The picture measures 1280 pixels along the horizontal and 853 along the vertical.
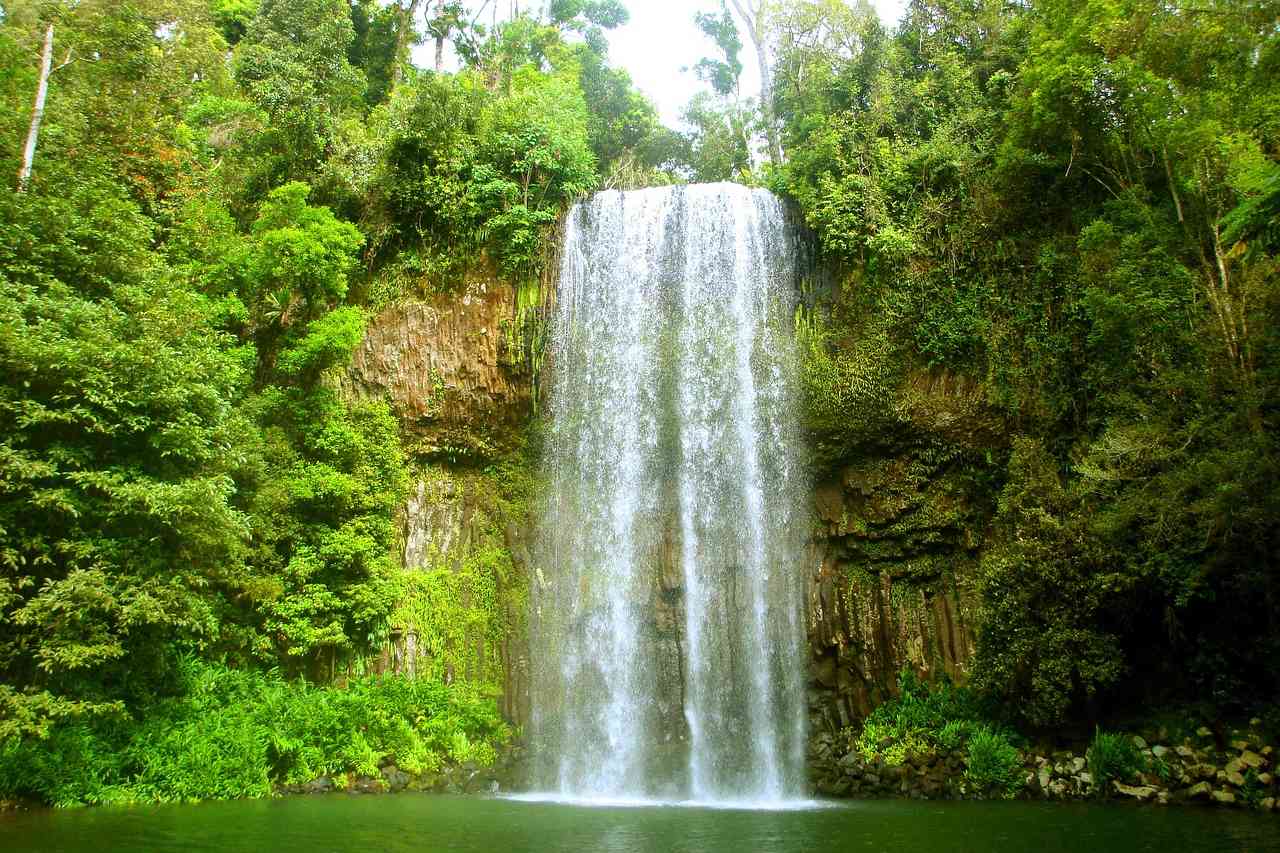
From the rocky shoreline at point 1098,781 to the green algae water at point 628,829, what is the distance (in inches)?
27.6

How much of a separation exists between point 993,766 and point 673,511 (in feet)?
22.5

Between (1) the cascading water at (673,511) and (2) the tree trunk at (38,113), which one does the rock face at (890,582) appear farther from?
(2) the tree trunk at (38,113)

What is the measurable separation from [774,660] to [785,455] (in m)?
3.94

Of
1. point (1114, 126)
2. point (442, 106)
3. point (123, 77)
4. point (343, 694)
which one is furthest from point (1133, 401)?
point (123, 77)

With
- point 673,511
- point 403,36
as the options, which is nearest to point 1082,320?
point 673,511

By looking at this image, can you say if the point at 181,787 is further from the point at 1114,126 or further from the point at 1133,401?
the point at 1114,126

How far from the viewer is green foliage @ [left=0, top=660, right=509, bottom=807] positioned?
32.7 ft

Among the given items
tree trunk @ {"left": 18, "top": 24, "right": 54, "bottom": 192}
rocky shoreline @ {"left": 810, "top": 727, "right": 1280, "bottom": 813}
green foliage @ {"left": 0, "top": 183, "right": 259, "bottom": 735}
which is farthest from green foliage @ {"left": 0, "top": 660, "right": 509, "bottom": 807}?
tree trunk @ {"left": 18, "top": 24, "right": 54, "bottom": 192}

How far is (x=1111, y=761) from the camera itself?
35.9 feet

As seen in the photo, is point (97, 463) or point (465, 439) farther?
point (465, 439)

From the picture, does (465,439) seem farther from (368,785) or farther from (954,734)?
(954,734)

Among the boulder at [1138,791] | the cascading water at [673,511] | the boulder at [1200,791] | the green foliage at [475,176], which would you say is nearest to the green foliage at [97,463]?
the cascading water at [673,511]

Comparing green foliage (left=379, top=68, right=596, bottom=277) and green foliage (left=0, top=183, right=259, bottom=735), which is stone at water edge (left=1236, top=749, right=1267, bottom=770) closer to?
green foliage (left=0, top=183, right=259, bottom=735)

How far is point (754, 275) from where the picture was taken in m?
16.8
